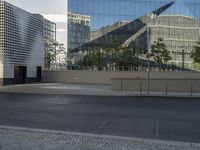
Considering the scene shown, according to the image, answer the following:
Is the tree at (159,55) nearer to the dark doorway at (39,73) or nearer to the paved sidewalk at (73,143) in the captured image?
the dark doorway at (39,73)

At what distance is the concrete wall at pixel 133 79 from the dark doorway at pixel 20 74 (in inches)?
240

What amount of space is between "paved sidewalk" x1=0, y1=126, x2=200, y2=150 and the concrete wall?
21570 millimetres

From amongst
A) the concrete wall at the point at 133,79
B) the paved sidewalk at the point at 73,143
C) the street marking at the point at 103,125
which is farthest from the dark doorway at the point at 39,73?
the paved sidewalk at the point at 73,143

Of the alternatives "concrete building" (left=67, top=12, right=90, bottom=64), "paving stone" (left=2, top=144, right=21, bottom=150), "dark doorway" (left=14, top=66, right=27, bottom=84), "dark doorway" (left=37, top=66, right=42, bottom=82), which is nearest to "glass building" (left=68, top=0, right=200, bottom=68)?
"concrete building" (left=67, top=12, right=90, bottom=64)

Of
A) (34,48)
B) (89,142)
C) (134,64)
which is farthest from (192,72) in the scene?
(89,142)

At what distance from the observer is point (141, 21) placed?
2707 inches

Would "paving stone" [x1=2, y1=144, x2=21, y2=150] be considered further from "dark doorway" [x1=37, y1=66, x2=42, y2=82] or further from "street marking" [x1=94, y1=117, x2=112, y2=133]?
"dark doorway" [x1=37, y1=66, x2=42, y2=82]

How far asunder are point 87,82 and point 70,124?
34.6 meters

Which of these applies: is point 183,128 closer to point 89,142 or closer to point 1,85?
point 89,142

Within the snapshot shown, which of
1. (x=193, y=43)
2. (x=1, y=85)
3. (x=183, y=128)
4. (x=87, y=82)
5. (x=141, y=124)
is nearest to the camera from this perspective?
(x=183, y=128)

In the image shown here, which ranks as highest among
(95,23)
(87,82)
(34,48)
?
(95,23)

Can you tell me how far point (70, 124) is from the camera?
11.3m

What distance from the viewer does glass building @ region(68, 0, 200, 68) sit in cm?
6744

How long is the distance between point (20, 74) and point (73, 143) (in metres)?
34.1
